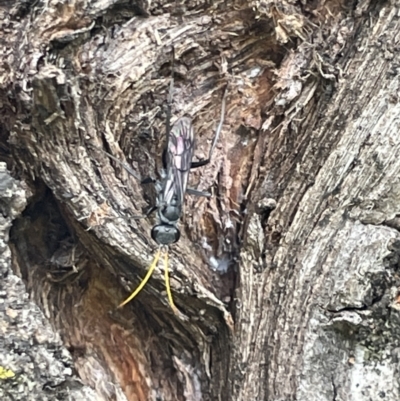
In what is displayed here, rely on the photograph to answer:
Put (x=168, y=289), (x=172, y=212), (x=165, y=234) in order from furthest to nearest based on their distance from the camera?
(x=172, y=212), (x=165, y=234), (x=168, y=289)

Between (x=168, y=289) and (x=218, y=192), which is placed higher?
(x=218, y=192)

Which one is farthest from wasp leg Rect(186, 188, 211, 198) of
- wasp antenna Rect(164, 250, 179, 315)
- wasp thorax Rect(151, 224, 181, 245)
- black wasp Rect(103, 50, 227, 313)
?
wasp antenna Rect(164, 250, 179, 315)

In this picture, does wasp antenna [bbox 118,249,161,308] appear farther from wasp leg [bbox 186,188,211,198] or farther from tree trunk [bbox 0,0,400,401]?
wasp leg [bbox 186,188,211,198]

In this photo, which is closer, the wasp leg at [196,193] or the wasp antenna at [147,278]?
the wasp antenna at [147,278]

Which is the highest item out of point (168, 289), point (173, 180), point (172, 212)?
point (173, 180)

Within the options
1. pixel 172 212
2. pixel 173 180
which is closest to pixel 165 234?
pixel 172 212

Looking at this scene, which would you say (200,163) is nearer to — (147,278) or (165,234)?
(165,234)

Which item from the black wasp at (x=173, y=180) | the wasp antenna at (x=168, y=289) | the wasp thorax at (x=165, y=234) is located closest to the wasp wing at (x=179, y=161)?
the black wasp at (x=173, y=180)

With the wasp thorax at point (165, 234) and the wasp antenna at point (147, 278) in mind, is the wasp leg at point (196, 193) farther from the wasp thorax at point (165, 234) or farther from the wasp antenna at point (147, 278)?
the wasp antenna at point (147, 278)

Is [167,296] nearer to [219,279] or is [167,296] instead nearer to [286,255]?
[219,279]
